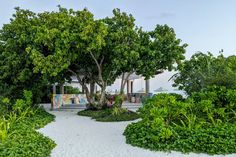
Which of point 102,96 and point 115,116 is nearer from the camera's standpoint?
point 115,116

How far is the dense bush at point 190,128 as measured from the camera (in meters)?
7.52

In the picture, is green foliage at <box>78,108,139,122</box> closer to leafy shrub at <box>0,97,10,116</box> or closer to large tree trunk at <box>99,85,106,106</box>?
large tree trunk at <box>99,85,106,106</box>

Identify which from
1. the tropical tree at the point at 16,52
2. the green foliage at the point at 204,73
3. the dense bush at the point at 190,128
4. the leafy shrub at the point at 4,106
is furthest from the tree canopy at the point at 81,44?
the dense bush at the point at 190,128

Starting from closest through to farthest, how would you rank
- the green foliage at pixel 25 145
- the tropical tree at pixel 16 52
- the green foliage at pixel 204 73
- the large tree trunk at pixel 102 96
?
the green foliage at pixel 25 145 < the green foliage at pixel 204 73 < the tropical tree at pixel 16 52 < the large tree trunk at pixel 102 96

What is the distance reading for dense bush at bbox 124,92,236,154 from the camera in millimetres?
7516

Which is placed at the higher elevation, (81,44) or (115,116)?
(81,44)

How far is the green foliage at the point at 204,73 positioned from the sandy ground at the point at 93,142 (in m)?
4.16

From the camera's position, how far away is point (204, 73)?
13.9 metres

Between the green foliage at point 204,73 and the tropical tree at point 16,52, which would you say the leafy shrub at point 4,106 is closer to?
the tropical tree at point 16,52

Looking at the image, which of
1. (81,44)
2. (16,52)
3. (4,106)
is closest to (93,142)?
(81,44)

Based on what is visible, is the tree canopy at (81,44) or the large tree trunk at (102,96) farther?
the large tree trunk at (102,96)

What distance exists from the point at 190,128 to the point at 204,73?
6.08 metres

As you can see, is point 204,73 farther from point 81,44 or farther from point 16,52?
point 16,52

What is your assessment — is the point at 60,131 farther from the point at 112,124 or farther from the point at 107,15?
the point at 107,15
